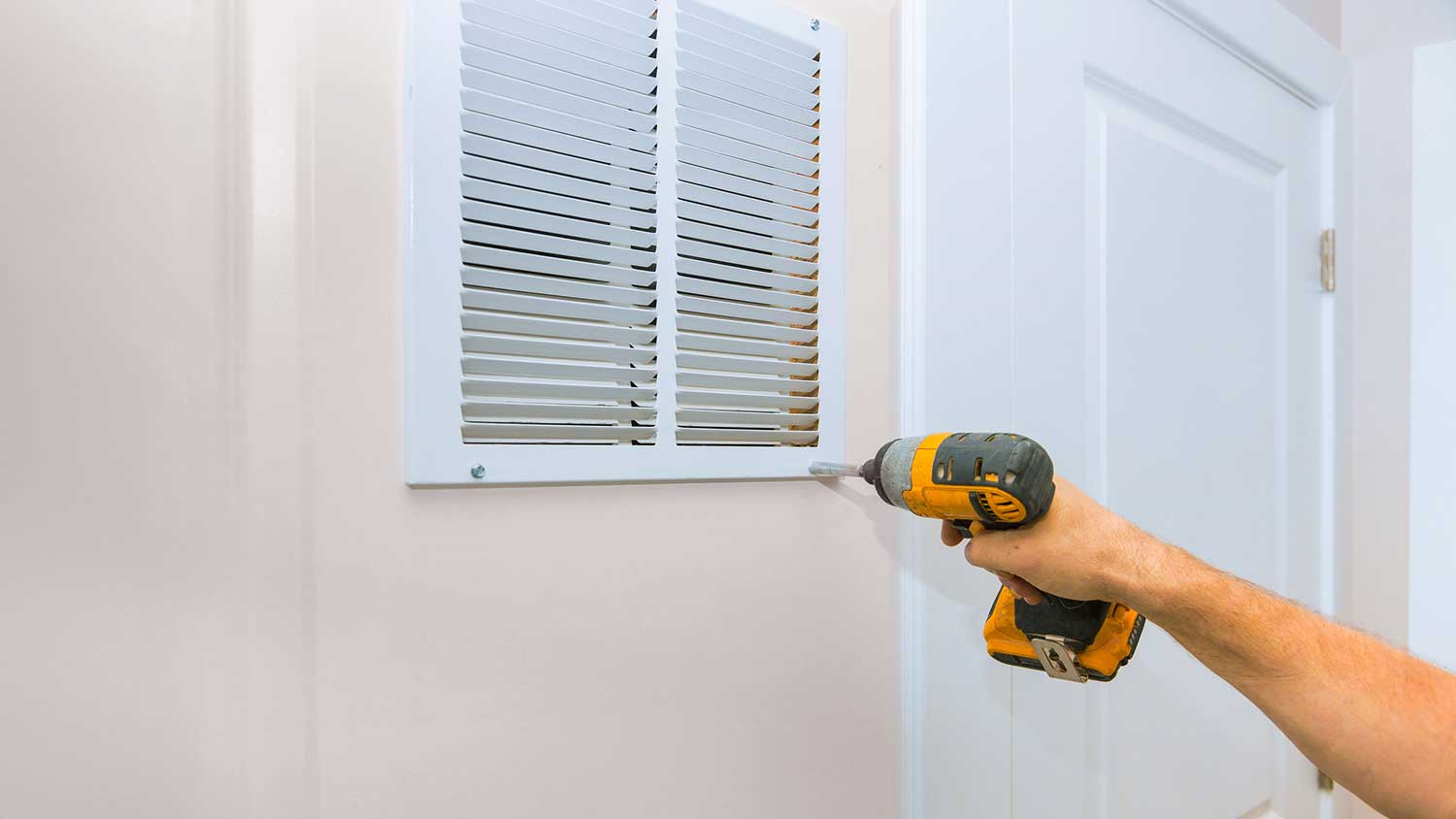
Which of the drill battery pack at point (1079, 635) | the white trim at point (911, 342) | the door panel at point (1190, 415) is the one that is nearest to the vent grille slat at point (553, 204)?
the white trim at point (911, 342)

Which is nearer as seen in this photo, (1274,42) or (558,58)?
(558,58)

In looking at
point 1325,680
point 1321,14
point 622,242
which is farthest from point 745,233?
point 1321,14

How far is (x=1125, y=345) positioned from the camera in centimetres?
100

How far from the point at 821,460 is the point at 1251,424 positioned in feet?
2.69

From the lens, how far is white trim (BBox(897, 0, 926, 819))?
0.77m

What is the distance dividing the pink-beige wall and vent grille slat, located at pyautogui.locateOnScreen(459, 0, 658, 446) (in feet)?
0.17

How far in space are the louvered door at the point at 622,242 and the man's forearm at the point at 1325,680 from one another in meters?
0.29

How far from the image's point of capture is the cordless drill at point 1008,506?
1.74ft

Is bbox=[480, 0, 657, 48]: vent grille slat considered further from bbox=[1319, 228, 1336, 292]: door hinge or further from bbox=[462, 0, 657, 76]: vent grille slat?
bbox=[1319, 228, 1336, 292]: door hinge

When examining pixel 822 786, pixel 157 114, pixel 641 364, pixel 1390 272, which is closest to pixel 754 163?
pixel 641 364

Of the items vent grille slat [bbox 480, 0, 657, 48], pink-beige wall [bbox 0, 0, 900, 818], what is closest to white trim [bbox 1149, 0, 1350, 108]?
vent grille slat [bbox 480, 0, 657, 48]

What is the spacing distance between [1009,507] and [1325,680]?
260 mm

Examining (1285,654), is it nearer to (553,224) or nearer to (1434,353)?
(553,224)

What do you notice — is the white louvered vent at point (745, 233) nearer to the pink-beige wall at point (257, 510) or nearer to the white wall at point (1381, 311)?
the pink-beige wall at point (257, 510)
